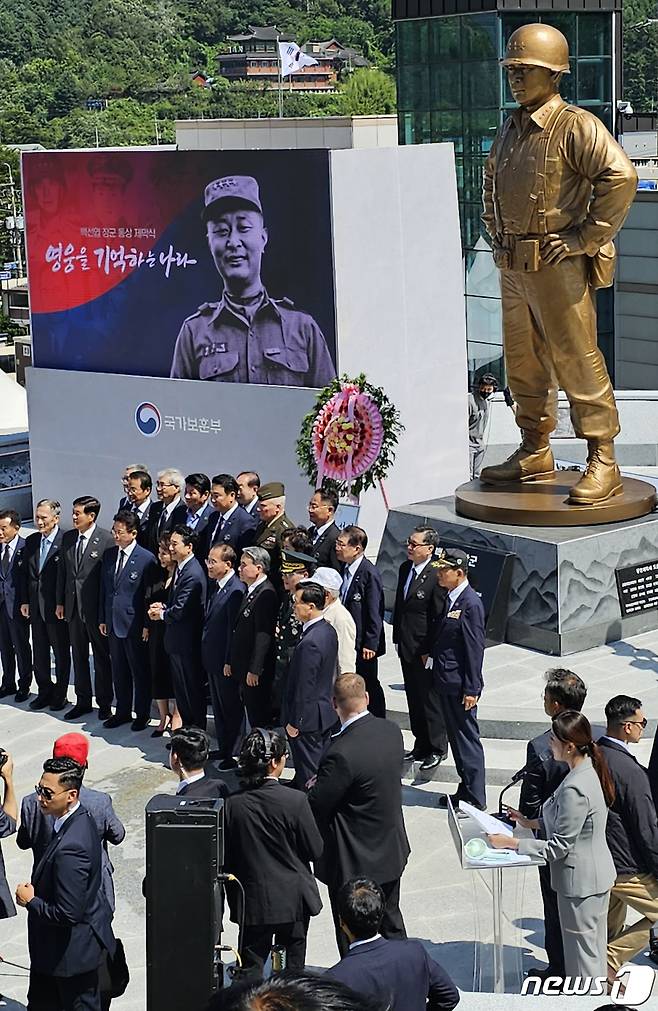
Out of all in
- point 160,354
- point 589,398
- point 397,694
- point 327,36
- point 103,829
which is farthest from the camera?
point 327,36

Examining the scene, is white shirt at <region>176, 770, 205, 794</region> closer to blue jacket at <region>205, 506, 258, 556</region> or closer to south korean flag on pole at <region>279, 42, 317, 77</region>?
blue jacket at <region>205, 506, 258, 556</region>

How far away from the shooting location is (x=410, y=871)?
747cm

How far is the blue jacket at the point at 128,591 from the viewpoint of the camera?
31.6 ft

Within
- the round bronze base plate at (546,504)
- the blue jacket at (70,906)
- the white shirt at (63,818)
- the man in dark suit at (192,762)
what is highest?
the round bronze base plate at (546,504)

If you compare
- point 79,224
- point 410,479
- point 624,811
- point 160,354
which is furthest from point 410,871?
point 79,224

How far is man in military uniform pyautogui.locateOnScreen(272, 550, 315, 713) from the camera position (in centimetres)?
834

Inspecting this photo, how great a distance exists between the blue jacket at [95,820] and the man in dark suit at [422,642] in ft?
9.85

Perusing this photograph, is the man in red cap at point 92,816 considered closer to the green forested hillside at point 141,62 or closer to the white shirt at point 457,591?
the white shirt at point 457,591

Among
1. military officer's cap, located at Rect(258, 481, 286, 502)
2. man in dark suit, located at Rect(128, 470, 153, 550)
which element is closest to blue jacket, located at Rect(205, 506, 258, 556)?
military officer's cap, located at Rect(258, 481, 286, 502)

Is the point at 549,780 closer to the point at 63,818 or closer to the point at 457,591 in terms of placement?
the point at 63,818

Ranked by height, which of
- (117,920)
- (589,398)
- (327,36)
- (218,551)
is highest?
(327,36)

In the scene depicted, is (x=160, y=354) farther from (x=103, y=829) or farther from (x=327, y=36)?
(x=327, y=36)

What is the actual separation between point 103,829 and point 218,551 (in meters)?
3.08
